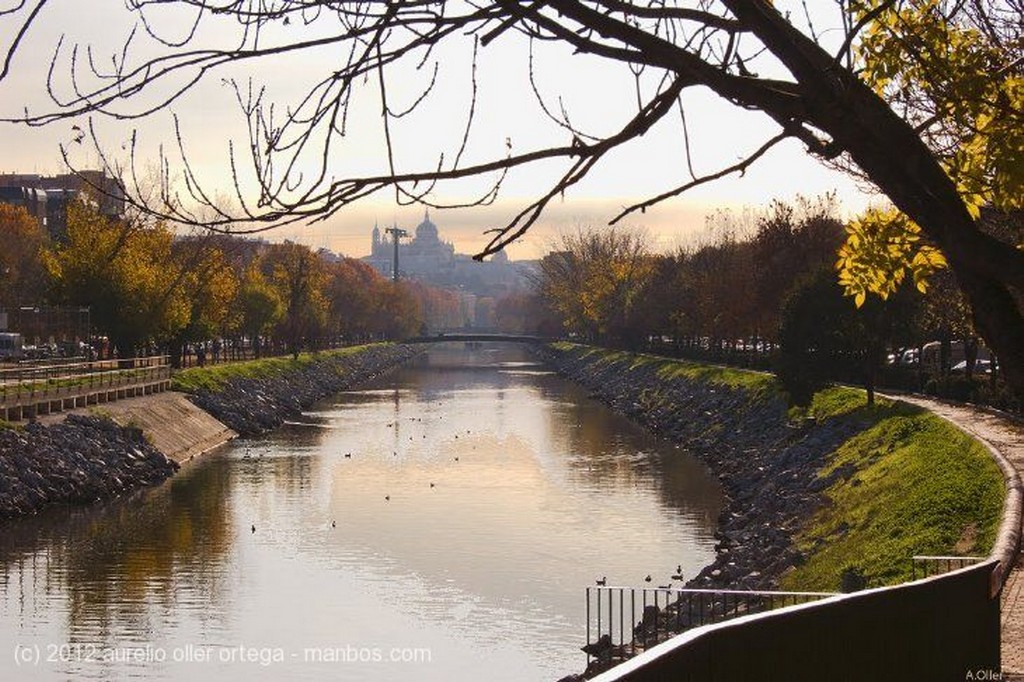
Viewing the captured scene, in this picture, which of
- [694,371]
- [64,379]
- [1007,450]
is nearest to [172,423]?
[64,379]

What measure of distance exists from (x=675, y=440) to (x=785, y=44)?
57.8 meters

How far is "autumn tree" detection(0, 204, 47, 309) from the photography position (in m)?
106

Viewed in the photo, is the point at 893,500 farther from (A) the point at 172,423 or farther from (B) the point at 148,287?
(B) the point at 148,287

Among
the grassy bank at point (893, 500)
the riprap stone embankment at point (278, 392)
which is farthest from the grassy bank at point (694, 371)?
the riprap stone embankment at point (278, 392)

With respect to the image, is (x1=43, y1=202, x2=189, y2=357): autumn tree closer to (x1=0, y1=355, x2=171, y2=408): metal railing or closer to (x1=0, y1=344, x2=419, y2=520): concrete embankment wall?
(x1=0, y1=355, x2=171, y2=408): metal railing

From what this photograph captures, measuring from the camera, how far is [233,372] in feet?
281

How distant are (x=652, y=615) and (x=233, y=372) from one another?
6209cm

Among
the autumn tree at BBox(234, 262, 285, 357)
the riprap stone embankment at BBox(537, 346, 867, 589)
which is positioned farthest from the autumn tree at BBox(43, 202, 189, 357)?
the autumn tree at BBox(234, 262, 285, 357)

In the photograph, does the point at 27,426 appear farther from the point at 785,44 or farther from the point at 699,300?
the point at 699,300

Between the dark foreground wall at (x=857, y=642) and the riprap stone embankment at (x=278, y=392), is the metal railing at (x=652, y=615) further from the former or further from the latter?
the riprap stone embankment at (x=278, y=392)

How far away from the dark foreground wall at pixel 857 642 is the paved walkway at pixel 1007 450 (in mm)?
1542

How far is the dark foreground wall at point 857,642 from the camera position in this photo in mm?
6961

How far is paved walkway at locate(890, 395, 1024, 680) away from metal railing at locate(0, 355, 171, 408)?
99.1 feet

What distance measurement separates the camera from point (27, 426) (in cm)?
4856
